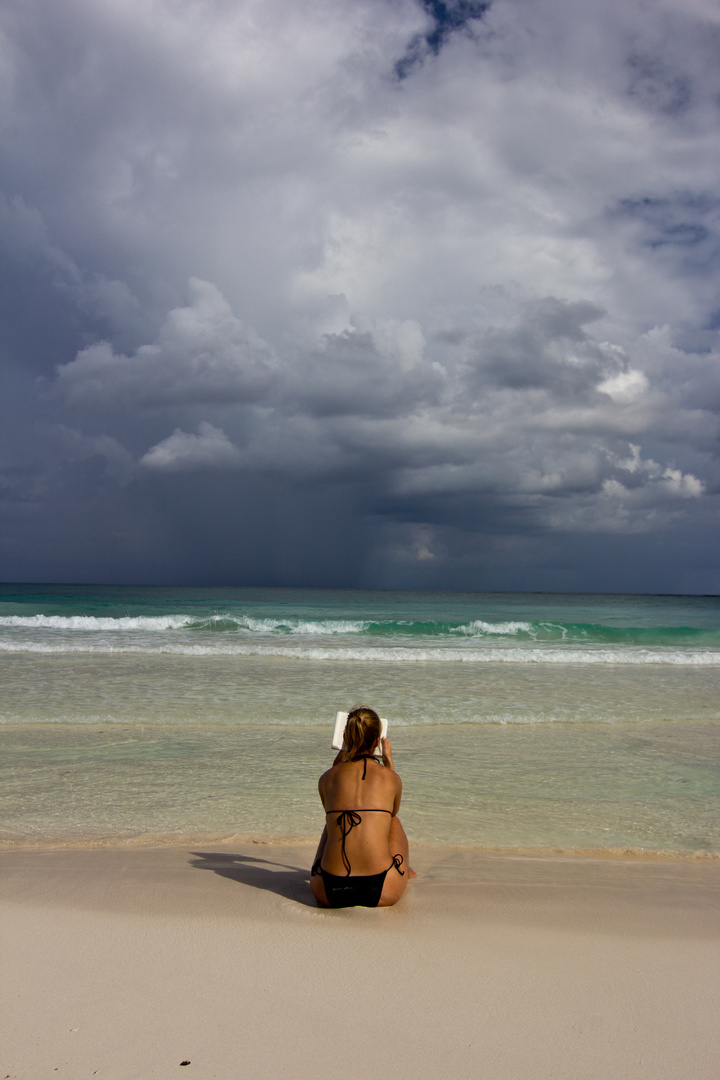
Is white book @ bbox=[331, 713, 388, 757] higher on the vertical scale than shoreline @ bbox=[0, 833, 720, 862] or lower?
higher

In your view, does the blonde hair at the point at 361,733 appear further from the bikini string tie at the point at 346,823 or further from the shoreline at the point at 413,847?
the shoreline at the point at 413,847

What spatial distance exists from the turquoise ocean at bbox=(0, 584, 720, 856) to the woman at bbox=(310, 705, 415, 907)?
1552 millimetres

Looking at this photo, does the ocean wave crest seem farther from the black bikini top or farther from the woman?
the black bikini top

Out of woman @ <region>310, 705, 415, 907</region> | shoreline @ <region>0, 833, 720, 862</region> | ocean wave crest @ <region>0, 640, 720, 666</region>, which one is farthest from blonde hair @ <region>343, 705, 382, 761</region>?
ocean wave crest @ <region>0, 640, 720, 666</region>

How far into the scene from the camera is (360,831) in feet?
13.1

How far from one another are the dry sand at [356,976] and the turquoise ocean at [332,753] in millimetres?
1058

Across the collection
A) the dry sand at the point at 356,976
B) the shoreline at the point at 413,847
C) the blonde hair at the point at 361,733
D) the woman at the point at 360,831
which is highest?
the blonde hair at the point at 361,733

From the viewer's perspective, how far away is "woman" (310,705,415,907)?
4.01m

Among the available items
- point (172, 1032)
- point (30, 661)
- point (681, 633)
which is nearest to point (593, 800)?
point (172, 1032)

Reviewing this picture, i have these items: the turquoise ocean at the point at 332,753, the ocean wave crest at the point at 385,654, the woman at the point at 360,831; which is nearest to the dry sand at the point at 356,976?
the woman at the point at 360,831

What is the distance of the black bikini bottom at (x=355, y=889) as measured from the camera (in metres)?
4.01

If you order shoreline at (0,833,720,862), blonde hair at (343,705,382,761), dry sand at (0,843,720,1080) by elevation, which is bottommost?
shoreline at (0,833,720,862)

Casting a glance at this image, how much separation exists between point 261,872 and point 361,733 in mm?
1573

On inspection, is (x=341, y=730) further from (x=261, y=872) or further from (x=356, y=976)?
(x=261, y=872)
